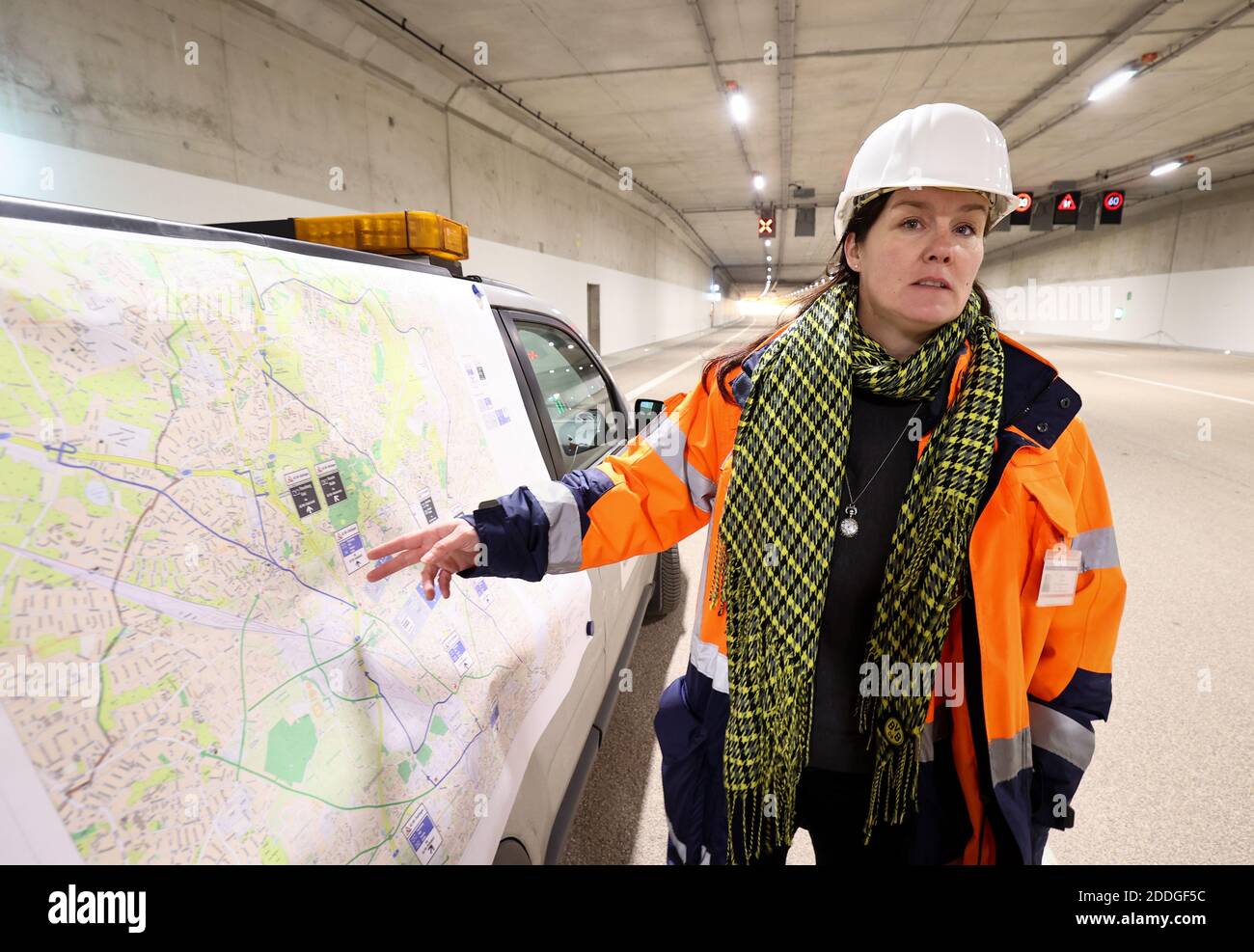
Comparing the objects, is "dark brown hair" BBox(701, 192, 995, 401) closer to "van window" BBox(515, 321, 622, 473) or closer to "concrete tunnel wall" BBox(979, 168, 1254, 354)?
"van window" BBox(515, 321, 622, 473)

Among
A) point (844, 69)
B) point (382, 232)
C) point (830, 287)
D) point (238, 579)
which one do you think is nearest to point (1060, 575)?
point (830, 287)

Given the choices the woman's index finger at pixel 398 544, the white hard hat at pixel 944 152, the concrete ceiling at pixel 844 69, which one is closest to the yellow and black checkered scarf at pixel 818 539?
the white hard hat at pixel 944 152

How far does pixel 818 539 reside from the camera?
1321mm

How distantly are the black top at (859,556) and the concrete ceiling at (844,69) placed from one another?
8.37 m

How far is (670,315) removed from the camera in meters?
30.8

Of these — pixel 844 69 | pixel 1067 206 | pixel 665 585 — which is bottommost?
pixel 665 585

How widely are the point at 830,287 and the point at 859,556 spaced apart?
66 centimetres

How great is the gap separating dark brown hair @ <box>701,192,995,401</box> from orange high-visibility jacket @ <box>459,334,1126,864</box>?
33 mm

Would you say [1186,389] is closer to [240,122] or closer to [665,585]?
[665,585]

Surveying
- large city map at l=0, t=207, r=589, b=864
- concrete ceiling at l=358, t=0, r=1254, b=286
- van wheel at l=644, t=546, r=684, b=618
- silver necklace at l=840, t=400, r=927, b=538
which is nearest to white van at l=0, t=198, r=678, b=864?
large city map at l=0, t=207, r=589, b=864

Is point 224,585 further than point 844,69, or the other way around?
point 844,69

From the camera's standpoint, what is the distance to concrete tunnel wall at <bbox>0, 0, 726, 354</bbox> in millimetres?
4684

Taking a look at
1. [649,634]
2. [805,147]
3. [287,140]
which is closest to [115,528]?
[649,634]

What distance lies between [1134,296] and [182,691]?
1314 inches
